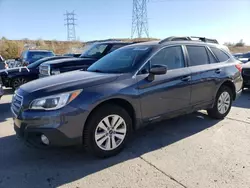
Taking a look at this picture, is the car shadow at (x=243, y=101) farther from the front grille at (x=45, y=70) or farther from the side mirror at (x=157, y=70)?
the front grille at (x=45, y=70)

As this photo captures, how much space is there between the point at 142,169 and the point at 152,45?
86.2 inches

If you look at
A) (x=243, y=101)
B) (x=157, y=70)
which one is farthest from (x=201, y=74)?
(x=243, y=101)

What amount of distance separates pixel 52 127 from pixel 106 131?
31.2 inches

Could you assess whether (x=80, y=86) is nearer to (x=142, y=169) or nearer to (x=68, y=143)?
(x=68, y=143)

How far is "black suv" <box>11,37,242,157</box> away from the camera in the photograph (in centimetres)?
335

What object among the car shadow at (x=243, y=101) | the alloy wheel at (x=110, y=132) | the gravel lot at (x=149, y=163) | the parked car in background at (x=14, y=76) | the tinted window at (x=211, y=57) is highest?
the tinted window at (x=211, y=57)

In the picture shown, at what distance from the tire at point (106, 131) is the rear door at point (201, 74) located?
5.38 ft

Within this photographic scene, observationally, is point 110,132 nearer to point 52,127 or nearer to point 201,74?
point 52,127

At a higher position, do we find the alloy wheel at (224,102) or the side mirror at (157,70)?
the side mirror at (157,70)

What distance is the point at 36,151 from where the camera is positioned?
4.00m

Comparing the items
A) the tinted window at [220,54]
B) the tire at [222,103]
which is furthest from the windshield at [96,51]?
the tire at [222,103]

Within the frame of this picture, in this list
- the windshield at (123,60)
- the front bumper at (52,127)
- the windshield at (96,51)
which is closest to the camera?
the front bumper at (52,127)

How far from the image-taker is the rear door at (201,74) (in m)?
4.78

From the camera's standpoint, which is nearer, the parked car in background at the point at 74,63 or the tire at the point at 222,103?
the tire at the point at 222,103
